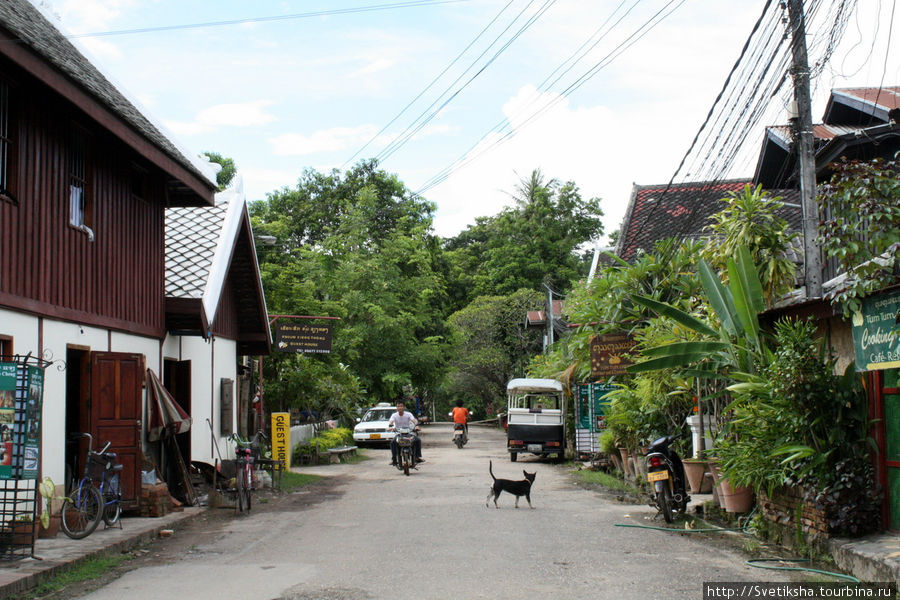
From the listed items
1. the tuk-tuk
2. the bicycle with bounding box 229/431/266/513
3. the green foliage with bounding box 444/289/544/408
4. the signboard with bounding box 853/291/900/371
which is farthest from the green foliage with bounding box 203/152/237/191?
the signboard with bounding box 853/291/900/371

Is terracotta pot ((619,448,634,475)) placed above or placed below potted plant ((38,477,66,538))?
below

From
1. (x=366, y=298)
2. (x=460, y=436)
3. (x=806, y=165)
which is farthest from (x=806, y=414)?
(x=366, y=298)

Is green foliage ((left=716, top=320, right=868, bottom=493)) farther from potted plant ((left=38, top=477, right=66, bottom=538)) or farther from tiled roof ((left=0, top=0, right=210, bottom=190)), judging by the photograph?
tiled roof ((left=0, top=0, right=210, bottom=190))

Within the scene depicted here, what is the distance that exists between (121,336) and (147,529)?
3453 mm

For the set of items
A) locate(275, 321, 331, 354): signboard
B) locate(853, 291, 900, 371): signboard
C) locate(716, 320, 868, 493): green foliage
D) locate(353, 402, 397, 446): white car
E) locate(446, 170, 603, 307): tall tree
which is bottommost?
locate(353, 402, 397, 446): white car

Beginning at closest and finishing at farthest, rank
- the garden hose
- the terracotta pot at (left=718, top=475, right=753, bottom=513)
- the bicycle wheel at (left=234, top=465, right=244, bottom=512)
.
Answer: the garden hose < the terracotta pot at (left=718, top=475, right=753, bottom=513) < the bicycle wheel at (left=234, top=465, right=244, bottom=512)

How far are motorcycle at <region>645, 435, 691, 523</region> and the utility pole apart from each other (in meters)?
3.24

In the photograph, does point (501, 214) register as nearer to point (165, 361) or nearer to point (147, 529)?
point (165, 361)

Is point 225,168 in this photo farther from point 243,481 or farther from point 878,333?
point 878,333

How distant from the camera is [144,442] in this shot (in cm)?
1407

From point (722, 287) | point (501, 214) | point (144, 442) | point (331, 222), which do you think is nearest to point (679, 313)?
point (722, 287)

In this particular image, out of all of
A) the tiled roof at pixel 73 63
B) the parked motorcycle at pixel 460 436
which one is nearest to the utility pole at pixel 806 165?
the tiled roof at pixel 73 63

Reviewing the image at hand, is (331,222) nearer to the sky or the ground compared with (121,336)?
nearer to the sky

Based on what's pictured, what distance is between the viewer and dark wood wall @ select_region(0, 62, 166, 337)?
10.3 m
